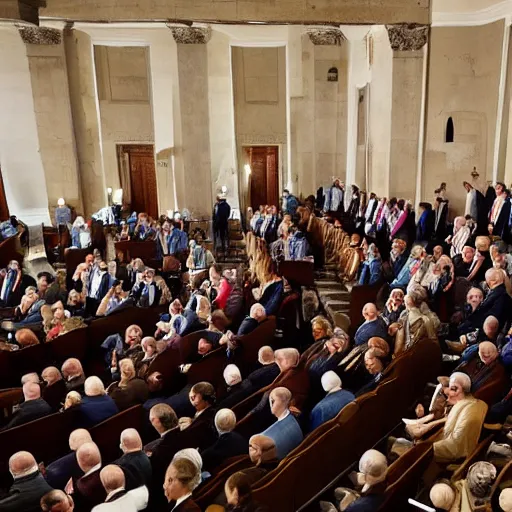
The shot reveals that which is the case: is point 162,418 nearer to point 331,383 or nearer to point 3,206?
point 331,383

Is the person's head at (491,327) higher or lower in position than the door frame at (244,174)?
lower

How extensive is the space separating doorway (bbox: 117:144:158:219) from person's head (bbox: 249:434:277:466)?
609 inches

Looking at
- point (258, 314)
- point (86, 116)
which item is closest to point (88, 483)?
point (258, 314)

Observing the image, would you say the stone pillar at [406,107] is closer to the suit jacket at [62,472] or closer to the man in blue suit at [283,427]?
the man in blue suit at [283,427]

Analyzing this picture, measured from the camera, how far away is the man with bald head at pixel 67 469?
15.1 feet

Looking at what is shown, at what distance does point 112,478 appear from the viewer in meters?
3.92

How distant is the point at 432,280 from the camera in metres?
8.18

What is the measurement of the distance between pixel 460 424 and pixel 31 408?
4103 mm

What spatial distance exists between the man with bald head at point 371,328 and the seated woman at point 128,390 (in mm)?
2622

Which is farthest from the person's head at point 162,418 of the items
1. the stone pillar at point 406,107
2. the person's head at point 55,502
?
the stone pillar at point 406,107

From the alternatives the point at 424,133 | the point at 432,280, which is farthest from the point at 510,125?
the point at 432,280

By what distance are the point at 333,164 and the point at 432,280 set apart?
35.1ft

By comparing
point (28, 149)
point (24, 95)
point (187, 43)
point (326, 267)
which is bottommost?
point (326, 267)

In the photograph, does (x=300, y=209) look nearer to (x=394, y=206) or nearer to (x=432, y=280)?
(x=394, y=206)
